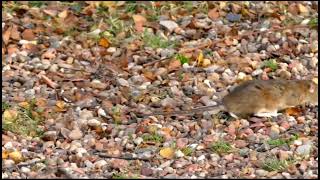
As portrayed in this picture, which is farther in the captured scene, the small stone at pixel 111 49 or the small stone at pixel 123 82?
the small stone at pixel 111 49

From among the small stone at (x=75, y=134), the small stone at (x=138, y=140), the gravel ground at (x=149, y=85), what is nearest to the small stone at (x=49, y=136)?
the gravel ground at (x=149, y=85)

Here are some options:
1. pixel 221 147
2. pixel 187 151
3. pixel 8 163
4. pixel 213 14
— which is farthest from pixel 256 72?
pixel 8 163

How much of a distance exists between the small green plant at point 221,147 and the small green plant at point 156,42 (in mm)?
2457

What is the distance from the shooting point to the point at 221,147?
668 cm

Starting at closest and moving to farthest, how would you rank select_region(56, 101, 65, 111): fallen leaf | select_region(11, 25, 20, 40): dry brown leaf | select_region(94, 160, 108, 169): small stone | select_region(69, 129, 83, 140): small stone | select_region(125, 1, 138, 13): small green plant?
1. select_region(94, 160, 108, 169): small stone
2. select_region(69, 129, 83, 140): small stone
3. select_region(56, 101, 65, 111): fallen leaf
4. select_region(11, 25, 20, 40): dry brown leaf
5. select_region(125, 1, 138, 13): small green plant

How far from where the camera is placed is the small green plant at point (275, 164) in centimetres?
621

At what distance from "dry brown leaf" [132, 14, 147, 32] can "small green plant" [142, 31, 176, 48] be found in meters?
0.20

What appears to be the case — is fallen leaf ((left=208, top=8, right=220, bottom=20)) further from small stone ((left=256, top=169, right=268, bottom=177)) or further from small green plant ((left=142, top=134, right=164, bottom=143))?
small stone ((left=256, top=169, right=268, bottom=177))

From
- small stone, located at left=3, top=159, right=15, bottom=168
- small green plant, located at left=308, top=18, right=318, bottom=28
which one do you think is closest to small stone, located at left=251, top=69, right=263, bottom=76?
small green plant, located at left=308, top=18, right=318, bottom=28

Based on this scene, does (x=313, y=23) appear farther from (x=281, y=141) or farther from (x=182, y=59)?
(x=281, y=141)

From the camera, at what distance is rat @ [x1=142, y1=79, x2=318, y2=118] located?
7430 millimetres

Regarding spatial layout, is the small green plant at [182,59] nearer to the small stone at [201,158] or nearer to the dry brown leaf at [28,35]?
the dry brown leaf at [28,35]

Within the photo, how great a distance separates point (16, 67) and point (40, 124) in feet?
4.66

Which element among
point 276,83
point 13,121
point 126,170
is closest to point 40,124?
point 13,121
